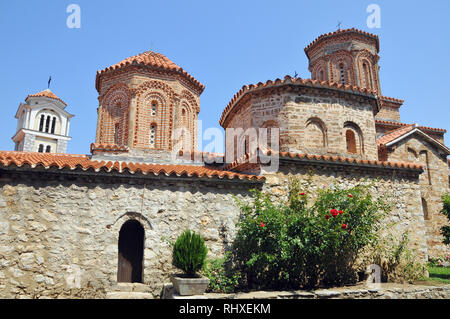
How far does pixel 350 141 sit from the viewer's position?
31.4 ft

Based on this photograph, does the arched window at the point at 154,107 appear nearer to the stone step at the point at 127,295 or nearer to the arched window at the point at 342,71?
the stone step at the point at 127,295

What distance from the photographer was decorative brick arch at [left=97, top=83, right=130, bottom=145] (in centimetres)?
1135

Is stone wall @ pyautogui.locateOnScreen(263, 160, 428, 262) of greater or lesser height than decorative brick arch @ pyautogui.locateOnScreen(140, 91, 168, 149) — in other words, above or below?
below

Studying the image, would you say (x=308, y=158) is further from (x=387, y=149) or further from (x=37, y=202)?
(x=387, y=149)

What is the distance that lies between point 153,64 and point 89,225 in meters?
7.07

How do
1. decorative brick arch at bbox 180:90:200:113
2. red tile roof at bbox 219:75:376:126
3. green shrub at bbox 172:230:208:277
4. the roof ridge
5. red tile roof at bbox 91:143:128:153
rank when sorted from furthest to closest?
the roof ridge < decorative brick arch at bbox 180:90:200:113 < red tile roof at bbox 91:143:128:153 < red tile roof at bbox 219:75:376:126 < green shrub at bbox 172:230:208:277

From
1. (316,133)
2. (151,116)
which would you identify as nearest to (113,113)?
(151,116)

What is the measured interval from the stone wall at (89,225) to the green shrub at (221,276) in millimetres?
264

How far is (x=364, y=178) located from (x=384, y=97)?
40.5 ft

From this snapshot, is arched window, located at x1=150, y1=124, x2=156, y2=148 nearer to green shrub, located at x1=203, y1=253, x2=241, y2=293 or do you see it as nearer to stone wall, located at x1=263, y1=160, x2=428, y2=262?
stone wall, located at x1=263, y1=160, x2=428, y2=262

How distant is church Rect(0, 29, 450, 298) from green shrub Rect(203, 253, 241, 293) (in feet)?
1.09

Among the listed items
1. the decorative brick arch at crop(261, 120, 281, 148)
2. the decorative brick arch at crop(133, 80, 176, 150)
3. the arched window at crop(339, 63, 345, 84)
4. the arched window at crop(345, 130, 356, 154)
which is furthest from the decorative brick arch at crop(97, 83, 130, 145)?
the arched window at crop(339, 63, 345, 84)

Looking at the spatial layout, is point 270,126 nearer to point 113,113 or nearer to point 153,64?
point 153,64
